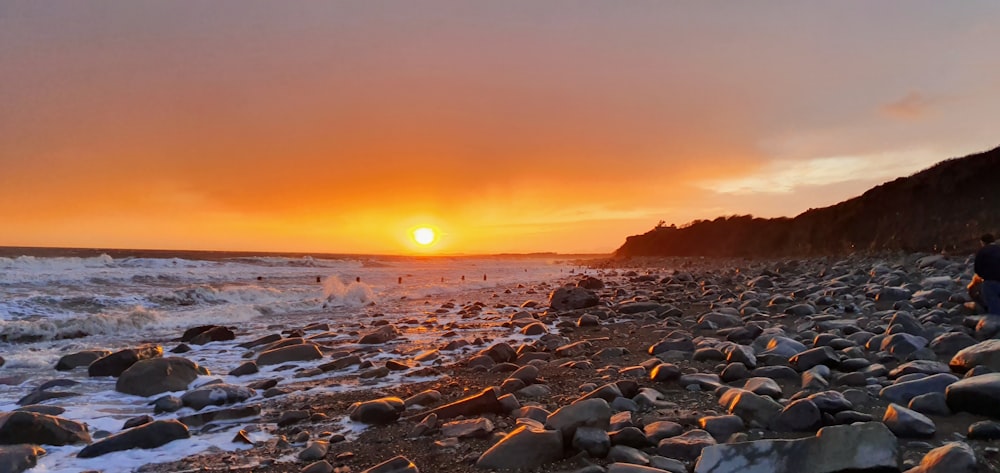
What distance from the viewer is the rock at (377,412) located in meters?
4.28

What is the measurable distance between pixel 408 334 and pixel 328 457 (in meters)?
5.96

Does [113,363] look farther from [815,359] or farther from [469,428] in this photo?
[815,359]

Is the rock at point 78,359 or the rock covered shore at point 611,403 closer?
the rock covered shore at point 611,403

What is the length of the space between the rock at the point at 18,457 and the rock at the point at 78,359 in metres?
3.69

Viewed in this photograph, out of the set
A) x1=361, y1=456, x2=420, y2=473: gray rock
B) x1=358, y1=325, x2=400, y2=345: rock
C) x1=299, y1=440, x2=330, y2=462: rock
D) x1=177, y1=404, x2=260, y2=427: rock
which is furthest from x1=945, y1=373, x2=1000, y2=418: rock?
x1=358, y1=325, x2=400, y2=345: rock

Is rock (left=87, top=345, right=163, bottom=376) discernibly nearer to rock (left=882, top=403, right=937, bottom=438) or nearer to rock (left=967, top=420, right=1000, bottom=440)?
rock (left=882, top=403, right=937, bottom=438)

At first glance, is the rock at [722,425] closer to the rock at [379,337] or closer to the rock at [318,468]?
the rock at [318,468]

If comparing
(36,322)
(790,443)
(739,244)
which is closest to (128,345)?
(36,322)

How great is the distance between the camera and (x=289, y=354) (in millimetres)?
7207

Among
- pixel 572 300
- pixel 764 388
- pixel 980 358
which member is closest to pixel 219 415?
pixel 764 388

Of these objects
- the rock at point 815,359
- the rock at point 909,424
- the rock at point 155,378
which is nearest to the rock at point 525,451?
the rock at point 909,424

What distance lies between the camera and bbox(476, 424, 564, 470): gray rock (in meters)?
3.13

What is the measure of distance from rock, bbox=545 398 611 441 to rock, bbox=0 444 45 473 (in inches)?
134

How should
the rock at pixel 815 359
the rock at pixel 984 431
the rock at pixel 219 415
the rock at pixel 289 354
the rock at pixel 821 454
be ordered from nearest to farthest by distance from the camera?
the rock at pixel 821 454 → the rock at pixel 984 431 → the rock at pixel 219 415 → the rock at pixel 815 359 → the rock at pixel 289 354
